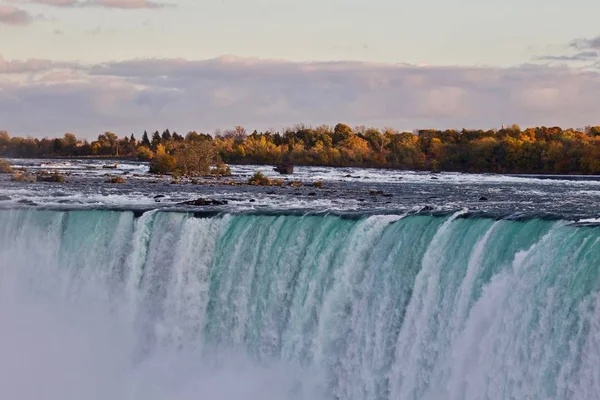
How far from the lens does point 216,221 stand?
26594 mm

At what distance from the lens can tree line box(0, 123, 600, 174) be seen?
2757 inches

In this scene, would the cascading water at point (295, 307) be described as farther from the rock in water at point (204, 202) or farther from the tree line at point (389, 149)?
the tree line at point (389, 149)

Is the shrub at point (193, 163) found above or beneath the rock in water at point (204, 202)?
above

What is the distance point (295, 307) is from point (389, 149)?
75524mm

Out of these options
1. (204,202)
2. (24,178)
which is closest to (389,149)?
(24,178)

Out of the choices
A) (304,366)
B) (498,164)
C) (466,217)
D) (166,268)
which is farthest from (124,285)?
(498,164)

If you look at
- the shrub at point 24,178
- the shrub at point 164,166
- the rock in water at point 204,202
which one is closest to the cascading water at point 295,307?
the rock in water at point 204,202

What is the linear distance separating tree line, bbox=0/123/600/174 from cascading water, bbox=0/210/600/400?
3782 cm

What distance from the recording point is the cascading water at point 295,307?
56.1 ft

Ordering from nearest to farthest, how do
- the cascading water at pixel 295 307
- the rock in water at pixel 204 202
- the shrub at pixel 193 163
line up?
the cascading water at pixel 295 307 < the rock in water at pixel 204 202 < the shrub at pixel 193 163

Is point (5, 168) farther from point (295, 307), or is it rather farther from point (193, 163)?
point (295, 307)

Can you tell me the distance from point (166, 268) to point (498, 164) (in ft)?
173

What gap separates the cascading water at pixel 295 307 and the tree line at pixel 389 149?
1489 inches

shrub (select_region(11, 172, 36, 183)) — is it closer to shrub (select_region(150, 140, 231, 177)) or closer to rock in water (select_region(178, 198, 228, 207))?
shrub (select_region(150, 140, 231, 177))
